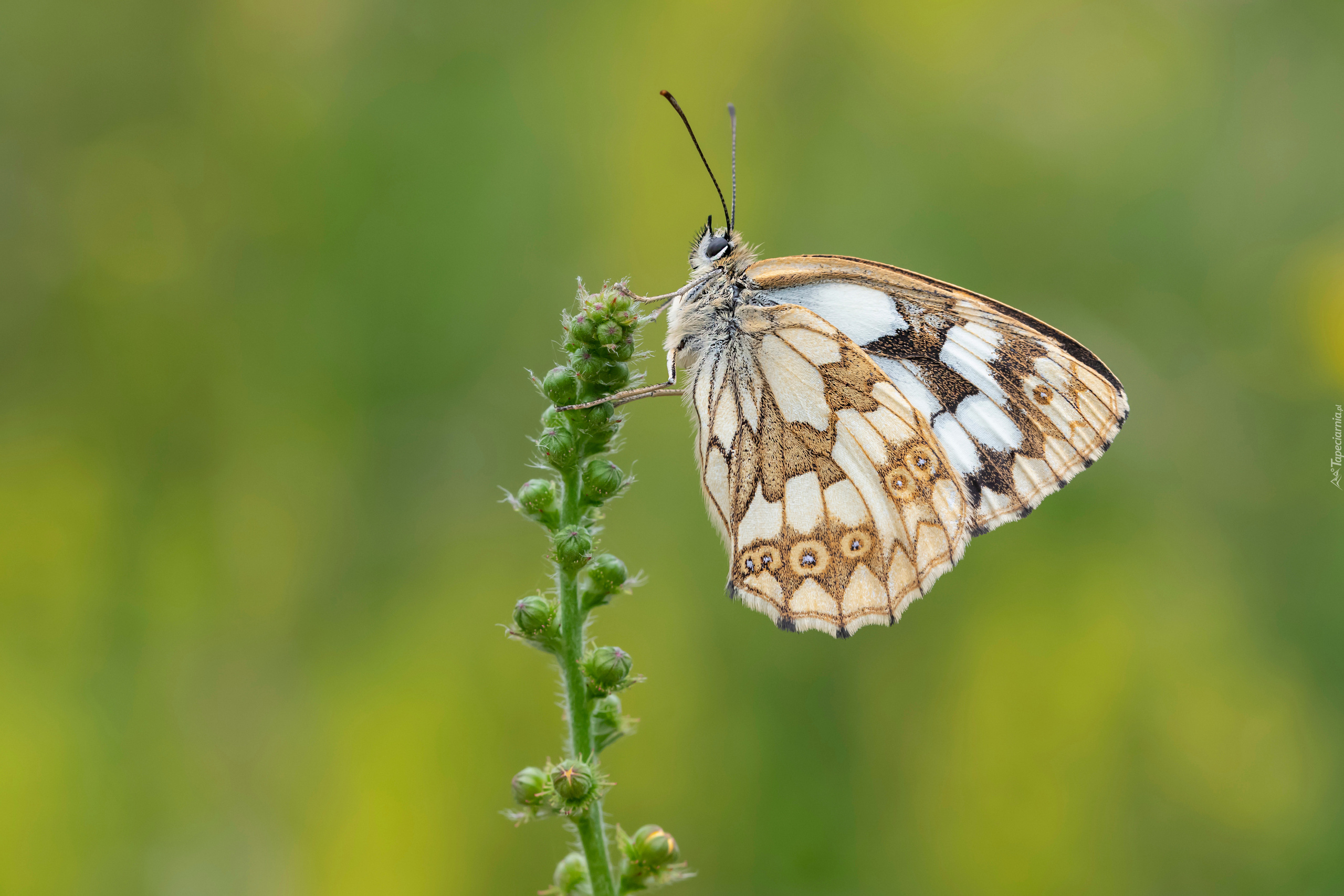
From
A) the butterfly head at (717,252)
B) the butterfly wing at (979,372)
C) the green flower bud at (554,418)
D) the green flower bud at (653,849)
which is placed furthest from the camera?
the butterfly head at (717,252)

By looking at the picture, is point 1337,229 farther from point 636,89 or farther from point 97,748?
point 97,748

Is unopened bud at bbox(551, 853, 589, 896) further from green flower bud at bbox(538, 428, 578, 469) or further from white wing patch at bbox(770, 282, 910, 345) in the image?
white wing patch at bbox(770, 282, 910, 345)

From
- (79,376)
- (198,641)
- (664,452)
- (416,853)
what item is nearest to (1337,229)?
(664,452)

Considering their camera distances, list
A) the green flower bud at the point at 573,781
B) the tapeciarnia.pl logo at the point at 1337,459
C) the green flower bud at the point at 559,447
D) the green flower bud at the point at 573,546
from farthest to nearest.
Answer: the tapeciarnia.pl logo at the point at 1337,459 < the green flower bud at the point at 559,447 < the green flower bud at the point at 573,546 < the green flower bud at the point at 573,781

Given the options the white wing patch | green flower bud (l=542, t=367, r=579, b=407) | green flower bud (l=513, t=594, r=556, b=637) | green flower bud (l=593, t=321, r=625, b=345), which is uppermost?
the white wing patch

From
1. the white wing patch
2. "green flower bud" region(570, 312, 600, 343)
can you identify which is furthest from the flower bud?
the white wing patch

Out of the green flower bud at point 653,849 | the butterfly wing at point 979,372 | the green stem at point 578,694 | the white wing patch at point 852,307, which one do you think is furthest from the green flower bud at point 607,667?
the white wing patch at point 852,307

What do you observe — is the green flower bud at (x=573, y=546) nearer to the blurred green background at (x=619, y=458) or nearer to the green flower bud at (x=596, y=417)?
the green flower bud at (x=596, y=417)

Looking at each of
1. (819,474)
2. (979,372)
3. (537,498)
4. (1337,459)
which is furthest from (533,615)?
(1337,459)
